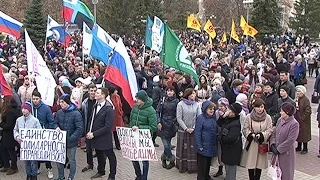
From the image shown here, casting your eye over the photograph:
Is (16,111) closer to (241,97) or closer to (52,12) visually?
(241,97)

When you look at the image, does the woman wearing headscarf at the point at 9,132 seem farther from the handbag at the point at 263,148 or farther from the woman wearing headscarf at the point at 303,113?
the woman wearing headscarf at the point at 303,113

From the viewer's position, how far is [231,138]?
23.7 ft

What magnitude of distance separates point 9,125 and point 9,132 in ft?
0.72

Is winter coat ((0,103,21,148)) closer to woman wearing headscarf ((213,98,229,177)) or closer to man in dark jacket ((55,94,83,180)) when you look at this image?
man in dark jacket ((55,94,83,180))

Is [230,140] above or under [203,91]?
under

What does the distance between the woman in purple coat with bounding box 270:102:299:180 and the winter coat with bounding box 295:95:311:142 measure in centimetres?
252

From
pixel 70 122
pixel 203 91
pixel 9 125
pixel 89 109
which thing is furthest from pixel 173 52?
pixel 9 125

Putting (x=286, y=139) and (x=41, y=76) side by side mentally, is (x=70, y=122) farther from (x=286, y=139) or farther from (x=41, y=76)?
(x=286, y=139)

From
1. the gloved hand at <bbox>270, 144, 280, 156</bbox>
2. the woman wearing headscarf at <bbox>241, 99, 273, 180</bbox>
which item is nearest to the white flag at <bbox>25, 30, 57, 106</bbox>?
the woman wearing headscarf at <bbox>241, 99, 273, 180</bbox>

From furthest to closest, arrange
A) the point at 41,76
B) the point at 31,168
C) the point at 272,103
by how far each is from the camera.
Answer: the point at 272,103, the point at 41,76, the point at 31,168

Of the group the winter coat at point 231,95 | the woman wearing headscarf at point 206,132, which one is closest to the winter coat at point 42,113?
the woman wearing headscarf at point 206,132

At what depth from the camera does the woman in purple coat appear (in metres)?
6.94

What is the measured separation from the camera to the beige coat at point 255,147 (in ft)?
24.1

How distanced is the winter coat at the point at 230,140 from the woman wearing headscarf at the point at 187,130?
Answer: 0.91m
